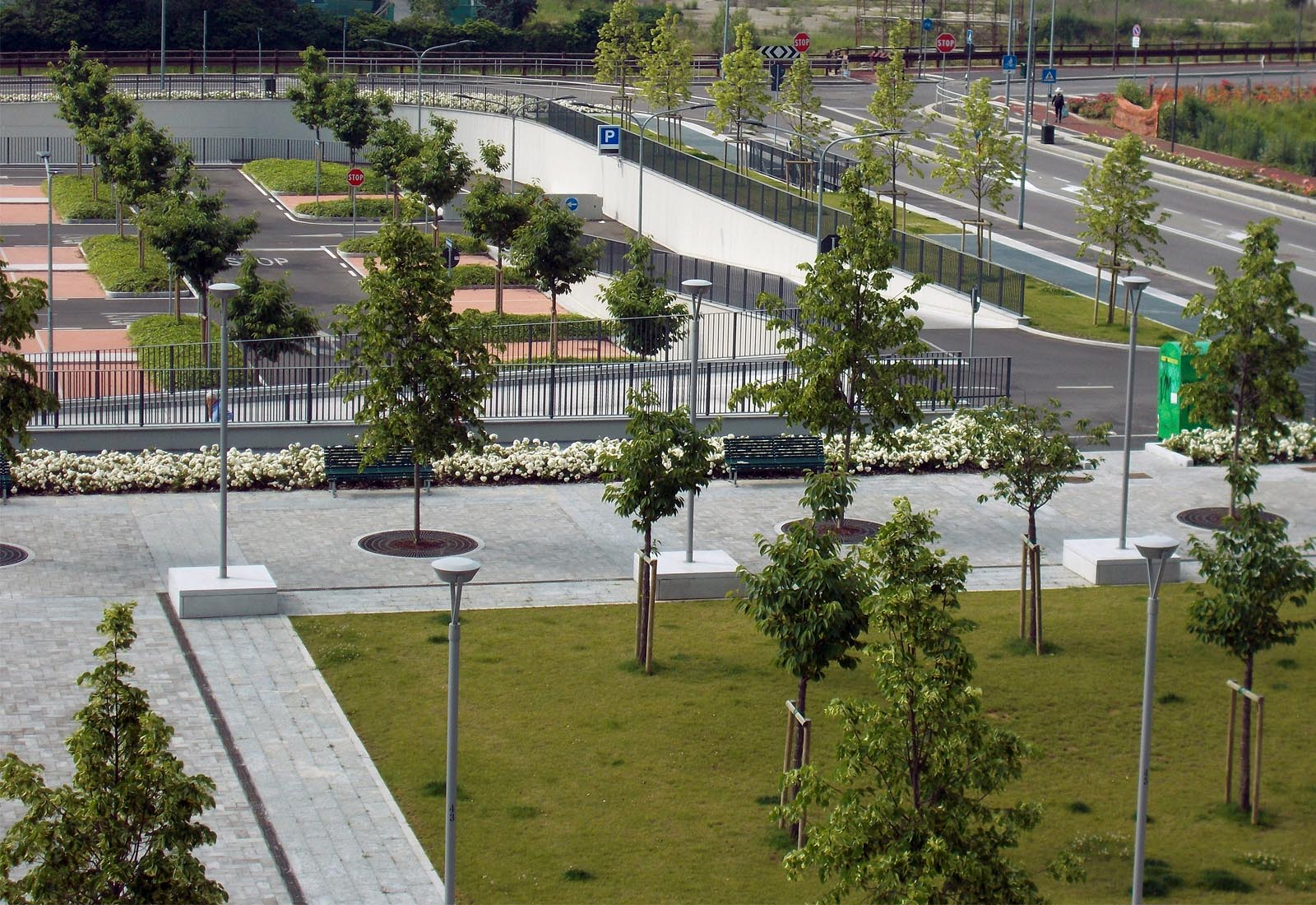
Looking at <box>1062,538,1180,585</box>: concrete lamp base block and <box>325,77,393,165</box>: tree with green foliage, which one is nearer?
<box>1062,538,1180,585</box>: concrete lamp base block

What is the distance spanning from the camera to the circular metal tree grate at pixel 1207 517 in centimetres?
2658

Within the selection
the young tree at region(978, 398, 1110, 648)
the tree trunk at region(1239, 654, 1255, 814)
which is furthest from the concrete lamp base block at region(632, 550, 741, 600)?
the tree trunk at region(1239, 654, 1255, 814)

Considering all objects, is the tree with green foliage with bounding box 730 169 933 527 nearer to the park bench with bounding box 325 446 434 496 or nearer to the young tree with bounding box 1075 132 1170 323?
the park bench with bounding box 325 446 434 496

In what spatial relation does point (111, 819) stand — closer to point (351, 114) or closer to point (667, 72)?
point (667, 72)

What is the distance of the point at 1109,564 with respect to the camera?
78.6ft

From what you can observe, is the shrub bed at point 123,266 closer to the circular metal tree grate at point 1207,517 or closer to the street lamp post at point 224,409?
the street lamp post at point 224,409

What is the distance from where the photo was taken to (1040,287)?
144 feet

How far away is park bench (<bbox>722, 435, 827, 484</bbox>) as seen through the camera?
28.4m

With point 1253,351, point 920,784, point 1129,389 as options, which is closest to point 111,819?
point 920,784

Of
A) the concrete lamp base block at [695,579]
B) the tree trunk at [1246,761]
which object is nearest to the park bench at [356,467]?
the concrete lamp base block at [695,579]

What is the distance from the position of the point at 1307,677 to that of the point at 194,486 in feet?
49.8

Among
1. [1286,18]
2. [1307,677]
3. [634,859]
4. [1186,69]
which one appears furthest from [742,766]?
[1286,18]

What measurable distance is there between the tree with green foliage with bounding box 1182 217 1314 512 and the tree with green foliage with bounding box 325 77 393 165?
3855cm

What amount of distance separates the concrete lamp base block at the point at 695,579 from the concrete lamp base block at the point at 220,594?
439 cm
